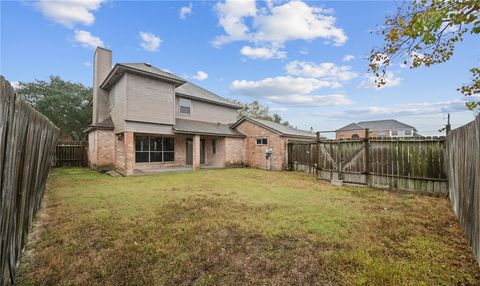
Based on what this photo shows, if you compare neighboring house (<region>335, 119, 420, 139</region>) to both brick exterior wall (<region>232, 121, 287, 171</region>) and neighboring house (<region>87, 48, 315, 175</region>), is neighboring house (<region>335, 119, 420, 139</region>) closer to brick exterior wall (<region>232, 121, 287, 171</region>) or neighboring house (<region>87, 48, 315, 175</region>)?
neighboring house (<region>87, 48, 315, 175</region>)

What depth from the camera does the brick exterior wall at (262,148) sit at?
50.6ft

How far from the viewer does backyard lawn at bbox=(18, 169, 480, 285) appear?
274cm

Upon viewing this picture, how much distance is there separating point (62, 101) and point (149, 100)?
738 inches

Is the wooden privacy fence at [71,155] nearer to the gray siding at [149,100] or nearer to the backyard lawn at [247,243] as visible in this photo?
the gray siding at [149,100]

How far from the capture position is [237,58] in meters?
19.0

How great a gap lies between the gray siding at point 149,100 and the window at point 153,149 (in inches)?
91.3

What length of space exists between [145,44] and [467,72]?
1643cm

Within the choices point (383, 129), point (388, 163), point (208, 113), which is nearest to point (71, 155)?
point (208, 113)

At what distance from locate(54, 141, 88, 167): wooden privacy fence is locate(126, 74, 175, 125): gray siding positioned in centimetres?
764

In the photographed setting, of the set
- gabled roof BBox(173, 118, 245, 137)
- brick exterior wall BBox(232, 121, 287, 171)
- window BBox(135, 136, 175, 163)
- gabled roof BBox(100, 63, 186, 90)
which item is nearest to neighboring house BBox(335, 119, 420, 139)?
brick exterior wall BBox(232, 121, 287, 171)

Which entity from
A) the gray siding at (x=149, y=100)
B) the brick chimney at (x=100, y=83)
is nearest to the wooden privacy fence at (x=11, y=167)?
the gray siding at (x=149, y=100)

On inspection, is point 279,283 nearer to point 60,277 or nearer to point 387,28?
point 60,277

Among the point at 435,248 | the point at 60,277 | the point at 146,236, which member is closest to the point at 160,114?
the point at 146,236

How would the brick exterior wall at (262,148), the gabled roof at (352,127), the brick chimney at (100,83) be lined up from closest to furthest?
the brick chimney at (100,83) < the brick exterior wall at (262,148) < the gabled roof at (352,127)
